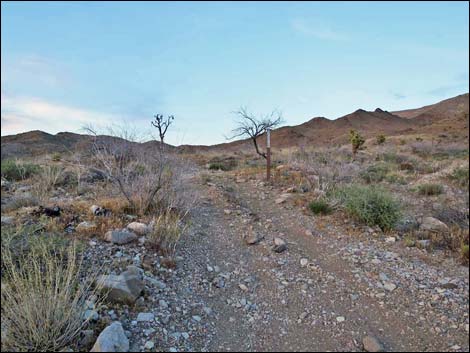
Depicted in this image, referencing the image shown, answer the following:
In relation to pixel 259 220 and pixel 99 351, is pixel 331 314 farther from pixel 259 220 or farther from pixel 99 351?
pixel 259 220

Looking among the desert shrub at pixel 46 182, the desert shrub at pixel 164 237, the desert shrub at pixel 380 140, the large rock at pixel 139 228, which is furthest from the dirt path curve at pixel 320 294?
the desert shrub at pixel 380 140

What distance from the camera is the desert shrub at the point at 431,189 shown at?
821 cm

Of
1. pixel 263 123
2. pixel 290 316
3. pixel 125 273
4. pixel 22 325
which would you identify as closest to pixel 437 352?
pixel 290 316

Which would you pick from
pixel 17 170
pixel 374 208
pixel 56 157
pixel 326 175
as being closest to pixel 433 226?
pixel 374 208

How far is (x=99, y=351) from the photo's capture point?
258cm

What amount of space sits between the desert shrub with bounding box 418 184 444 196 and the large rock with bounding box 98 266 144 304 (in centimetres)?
744

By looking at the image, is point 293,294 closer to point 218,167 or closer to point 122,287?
point 122,287

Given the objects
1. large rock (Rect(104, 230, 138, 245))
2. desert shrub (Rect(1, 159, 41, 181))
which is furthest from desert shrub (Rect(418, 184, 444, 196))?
desert shrub (Rect(1, 159, 41, 181))

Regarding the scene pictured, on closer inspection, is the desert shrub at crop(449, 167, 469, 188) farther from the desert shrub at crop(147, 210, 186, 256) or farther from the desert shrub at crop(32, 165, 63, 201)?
the desert shrub at crop(32, 165, 63, 201)

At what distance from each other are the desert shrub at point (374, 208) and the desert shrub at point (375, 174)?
3.65m

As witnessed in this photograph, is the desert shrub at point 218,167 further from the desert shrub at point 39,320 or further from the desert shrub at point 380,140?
the desert shrub at point 380,140

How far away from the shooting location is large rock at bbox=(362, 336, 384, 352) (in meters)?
2.93

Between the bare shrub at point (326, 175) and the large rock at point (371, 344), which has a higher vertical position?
the bare shrub at point (326, 175)

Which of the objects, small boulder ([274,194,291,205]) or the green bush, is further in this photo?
the green bush
